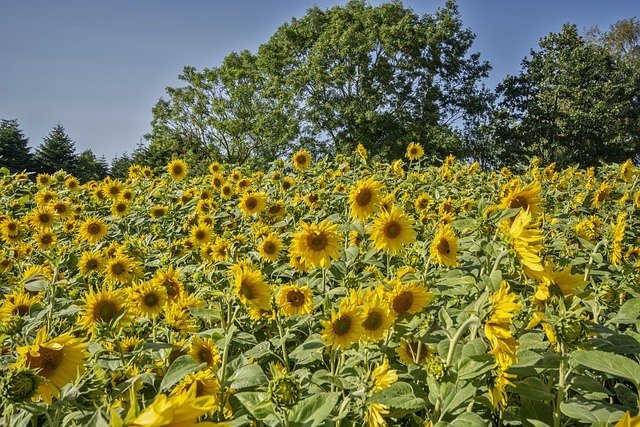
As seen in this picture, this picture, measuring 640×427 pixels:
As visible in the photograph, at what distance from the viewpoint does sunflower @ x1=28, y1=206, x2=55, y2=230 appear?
425cm

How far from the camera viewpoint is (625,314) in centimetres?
139

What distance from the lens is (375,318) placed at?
53.1 inches

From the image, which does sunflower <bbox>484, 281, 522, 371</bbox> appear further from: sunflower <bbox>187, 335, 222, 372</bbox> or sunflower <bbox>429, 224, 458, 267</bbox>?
sunflower <bbox>187, 335, 222, 372</bbox>

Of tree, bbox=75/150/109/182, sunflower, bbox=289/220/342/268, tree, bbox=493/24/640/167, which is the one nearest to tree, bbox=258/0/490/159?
tree, bbox=493/24/640/167

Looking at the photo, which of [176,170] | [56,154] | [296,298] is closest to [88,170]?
[56,154]

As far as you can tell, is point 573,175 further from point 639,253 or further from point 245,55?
point 245,55

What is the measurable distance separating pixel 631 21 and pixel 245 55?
27150mm

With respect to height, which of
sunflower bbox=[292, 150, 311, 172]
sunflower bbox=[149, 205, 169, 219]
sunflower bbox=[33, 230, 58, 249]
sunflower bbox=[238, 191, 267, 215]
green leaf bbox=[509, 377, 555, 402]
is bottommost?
green leaf bbox=[509, 377, 555, 402]

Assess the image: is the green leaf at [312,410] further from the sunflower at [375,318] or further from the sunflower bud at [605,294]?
the sunflower bud at [605,294]

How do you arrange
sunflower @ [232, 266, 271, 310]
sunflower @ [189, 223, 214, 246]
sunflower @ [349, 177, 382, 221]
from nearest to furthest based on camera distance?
sunflower @ [232, 266, 271, 310]
sunflower @ [349, 177, 382, 221]
sunflower @ [189, 223, 214, 246]

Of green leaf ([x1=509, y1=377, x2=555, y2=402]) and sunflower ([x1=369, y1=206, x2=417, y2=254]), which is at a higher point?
sunflower ([x1=369, y1=206, x2=417, y2=254])

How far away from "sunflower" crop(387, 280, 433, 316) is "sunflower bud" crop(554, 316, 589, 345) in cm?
50

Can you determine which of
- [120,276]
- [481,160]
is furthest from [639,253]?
[481,160]

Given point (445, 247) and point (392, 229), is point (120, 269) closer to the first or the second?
point (392, 229)
